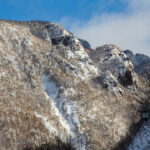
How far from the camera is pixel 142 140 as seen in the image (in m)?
39.2

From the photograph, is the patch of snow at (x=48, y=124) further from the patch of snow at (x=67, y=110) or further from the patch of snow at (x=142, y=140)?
the patch of snow at (x=142, y=140)

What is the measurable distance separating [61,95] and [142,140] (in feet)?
57.3

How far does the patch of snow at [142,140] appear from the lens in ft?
123

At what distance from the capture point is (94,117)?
40438mm

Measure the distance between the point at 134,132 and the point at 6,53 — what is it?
3119 cm

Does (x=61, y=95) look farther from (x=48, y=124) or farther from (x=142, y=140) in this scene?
(x=142, y=140)

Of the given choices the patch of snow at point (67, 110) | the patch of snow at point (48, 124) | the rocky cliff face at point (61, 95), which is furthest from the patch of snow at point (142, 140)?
the patch of snow at point (48, 124)

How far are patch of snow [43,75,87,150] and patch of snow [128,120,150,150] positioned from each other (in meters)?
9.56

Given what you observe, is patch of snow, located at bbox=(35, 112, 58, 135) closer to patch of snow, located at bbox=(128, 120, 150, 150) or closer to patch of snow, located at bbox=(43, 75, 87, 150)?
patch of snow, located at bbox=(43, 75, 87, 150)

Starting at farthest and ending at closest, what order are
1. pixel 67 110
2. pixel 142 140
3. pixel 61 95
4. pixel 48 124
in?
1. pixel 61 95
2. pixel 67 110
3. pixel 142 140
4. pixel 48 124

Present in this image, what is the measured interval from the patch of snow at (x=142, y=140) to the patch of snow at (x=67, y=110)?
9555 mm

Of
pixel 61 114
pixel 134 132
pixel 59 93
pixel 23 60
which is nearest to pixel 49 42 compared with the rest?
pixel 23 60

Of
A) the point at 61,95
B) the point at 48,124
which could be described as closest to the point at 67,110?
the point at 61,95

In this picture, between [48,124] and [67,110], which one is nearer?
[48,124]
